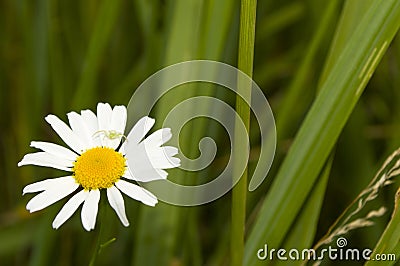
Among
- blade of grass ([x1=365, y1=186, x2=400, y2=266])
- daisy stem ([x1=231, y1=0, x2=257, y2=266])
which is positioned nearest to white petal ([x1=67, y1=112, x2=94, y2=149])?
daisy stem ([x1=231, y1=0, x2=257, y2=266])

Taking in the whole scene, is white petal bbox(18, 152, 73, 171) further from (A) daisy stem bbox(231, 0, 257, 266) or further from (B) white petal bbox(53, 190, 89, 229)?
(A) daisy stem bbox(231, 0, 257, 266)

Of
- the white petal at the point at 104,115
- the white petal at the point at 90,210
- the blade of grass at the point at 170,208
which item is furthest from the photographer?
the blade of grass at the point at 170,208

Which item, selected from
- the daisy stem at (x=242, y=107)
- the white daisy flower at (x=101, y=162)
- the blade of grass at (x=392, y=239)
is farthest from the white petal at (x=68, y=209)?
the blade of grass at (x=392, y=239)

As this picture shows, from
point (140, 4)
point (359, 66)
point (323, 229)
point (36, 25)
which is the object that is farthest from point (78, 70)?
point (359, 66)

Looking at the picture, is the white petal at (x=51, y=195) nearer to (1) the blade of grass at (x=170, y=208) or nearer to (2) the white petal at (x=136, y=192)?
(2) the white petal at (x=136, y=192)

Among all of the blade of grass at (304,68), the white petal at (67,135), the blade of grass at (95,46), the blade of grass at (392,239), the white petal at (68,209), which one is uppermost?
the blade of grass at (95,46)

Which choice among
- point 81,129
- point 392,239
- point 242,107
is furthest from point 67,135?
point 392,239

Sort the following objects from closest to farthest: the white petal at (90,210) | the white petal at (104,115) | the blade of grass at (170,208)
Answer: the white petal at (90,210) < the white petal at (104,115) < the blade of grass at (170,208)

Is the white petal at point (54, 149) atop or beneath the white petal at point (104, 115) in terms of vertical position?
beneath
